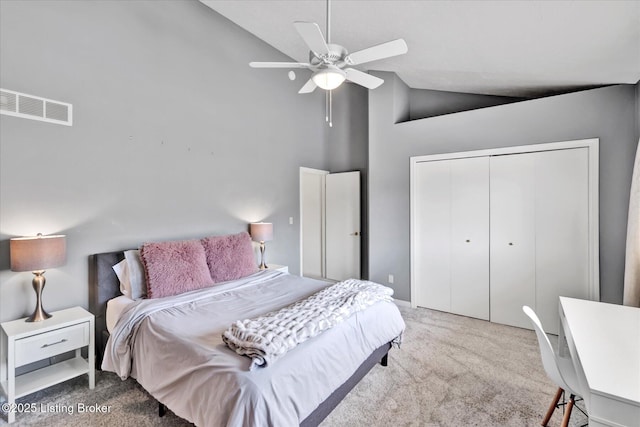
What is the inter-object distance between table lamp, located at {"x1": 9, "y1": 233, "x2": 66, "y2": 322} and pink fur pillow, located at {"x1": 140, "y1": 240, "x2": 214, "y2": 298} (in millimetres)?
544

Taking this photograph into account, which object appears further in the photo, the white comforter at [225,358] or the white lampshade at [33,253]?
the white lampshade at [33,253]

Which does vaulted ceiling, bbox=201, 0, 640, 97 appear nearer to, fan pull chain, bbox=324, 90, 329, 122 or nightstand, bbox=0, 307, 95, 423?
fan pull chain, bbox=324, 90, 329, 122

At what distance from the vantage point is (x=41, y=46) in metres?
2.19

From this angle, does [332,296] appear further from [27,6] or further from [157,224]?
[27,6]

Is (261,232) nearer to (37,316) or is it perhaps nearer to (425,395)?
(37,316)

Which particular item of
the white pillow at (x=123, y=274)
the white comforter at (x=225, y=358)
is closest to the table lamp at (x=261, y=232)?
the white comforter at (x=225, y=358)

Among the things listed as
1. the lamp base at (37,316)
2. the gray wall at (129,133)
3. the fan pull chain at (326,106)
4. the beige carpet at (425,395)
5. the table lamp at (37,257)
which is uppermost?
the fan pull chain at (326,106)

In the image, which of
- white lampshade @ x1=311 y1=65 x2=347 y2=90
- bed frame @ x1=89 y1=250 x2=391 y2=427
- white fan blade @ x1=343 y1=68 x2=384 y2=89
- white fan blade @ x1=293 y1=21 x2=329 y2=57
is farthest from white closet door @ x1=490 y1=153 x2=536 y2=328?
white fan blade @ x1=293 y1=21 x2=329 y2=57

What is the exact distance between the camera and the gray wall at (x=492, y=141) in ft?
9.00

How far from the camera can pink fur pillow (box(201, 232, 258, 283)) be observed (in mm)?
2838

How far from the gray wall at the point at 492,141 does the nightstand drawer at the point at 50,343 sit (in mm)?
3272

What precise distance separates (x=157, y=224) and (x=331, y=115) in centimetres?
337

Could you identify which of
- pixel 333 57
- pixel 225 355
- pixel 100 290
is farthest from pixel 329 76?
pixel 100 290

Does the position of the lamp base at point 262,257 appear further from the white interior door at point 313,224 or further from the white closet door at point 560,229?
the white closet door at point 560,229
